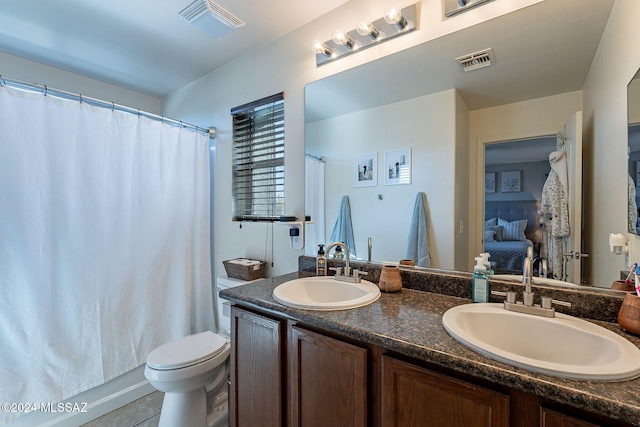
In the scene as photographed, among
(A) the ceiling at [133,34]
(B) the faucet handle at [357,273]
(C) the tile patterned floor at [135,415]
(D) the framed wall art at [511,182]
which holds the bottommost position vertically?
(C) the tile patterned floor at [135,415]

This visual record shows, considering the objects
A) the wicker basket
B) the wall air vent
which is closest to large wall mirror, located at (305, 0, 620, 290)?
the wicker basket

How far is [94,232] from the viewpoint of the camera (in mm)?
1730

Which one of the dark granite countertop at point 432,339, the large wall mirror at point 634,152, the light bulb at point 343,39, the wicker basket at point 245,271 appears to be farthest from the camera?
the wicker basket at point 245,271

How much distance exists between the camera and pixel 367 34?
143cm

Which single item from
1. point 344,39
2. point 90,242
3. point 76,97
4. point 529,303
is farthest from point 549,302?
point 76,97

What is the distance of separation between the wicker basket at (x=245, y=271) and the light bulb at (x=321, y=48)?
1.39 metres

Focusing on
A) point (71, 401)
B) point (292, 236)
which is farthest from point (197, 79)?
point (71, 401)

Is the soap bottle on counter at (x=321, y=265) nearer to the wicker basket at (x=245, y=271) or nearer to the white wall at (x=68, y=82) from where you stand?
the wicker basket at (x=245, y=271)

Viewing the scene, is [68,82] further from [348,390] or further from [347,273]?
[348,390]

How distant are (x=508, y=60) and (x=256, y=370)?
171 centimetres

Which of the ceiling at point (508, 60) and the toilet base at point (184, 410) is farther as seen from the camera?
the toilet base at point (184, 410)

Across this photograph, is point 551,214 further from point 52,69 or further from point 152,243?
point 52,69

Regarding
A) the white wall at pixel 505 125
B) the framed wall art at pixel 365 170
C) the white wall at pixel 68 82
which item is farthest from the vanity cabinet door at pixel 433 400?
the white wall at pixel 68 82

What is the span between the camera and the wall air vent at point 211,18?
1.50 meters
